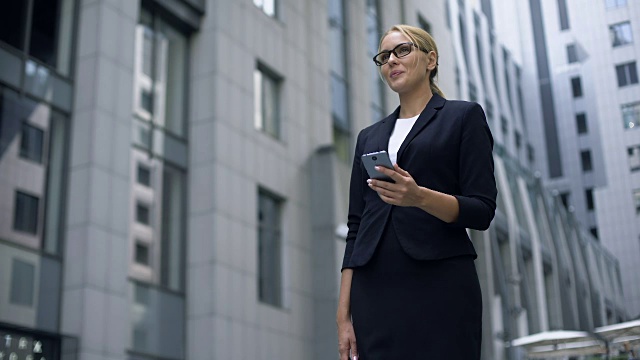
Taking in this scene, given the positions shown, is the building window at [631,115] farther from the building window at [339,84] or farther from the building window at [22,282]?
the building window at [22,282]

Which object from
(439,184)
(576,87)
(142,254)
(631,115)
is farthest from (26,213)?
(576,87)

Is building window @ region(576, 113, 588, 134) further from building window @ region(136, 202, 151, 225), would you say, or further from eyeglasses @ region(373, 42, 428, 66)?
eyeglasses @ region(373, 42, 428, 66)

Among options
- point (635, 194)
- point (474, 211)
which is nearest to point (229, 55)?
point (635, 194)

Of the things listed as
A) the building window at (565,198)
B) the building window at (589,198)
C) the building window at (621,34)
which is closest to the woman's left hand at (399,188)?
the building window at (621,34)

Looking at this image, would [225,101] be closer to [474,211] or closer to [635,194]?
[635,194]

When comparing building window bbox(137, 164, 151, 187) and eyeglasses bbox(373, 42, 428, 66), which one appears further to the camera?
building window bbox(137, 164, 151, 187)

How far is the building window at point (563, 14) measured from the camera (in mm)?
27892

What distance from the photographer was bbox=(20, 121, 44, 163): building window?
650 inches

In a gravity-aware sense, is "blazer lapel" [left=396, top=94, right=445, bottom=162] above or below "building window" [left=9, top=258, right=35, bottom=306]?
below

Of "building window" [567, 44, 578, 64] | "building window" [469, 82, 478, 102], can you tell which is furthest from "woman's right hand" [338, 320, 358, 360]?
"building window" [469, 82, 478, 102]

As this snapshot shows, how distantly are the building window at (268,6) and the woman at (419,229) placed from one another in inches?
850

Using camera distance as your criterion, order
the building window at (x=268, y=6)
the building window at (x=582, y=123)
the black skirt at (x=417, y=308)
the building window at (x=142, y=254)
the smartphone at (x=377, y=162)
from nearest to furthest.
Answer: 1. the smartphone at (x=377, y=162)
2. the black skirt at (x=417, y=308)
3. the building window at (x=142, y=254)
4. the building window at (x=268, y=6)
5. the building window at (x=582, y=123)

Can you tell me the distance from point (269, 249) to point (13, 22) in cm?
916

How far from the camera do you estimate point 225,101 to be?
72.1ft
